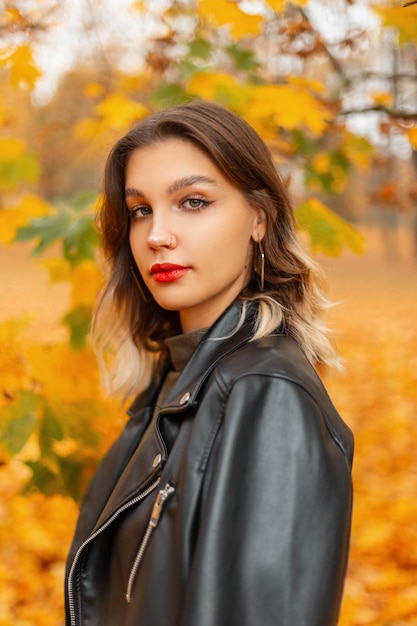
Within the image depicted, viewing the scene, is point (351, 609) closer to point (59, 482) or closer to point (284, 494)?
point (59, 482)

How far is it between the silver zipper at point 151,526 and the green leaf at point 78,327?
5.02 feet

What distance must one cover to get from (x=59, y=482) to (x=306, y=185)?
1951mm

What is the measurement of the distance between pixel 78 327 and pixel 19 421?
0.54 meters

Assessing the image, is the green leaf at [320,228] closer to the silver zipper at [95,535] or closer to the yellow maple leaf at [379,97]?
the yellow maple leaf at [379,97]

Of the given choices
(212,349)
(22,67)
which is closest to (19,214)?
(22,67)

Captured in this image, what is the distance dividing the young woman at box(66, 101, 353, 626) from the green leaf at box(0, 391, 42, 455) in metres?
0.52

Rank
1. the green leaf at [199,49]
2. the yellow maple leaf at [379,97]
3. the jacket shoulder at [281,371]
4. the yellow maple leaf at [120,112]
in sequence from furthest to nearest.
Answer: the yellow maple leaf at [379,97]
the green leaf at [199,49]
the yellow maple leaf at [120,112]
the jacket shoulder at [281,371]

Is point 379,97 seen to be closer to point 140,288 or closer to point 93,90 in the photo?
point 93,90

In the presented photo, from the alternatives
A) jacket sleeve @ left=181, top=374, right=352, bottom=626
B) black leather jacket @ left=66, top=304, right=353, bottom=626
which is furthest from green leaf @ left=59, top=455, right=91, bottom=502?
jacket sleeve @ left=181, top=374, right=352, bottom=626

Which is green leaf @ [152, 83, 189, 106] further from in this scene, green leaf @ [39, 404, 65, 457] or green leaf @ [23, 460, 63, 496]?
green leaf @ [23, 460, 63, 496]

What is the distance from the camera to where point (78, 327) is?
2910 millimetres

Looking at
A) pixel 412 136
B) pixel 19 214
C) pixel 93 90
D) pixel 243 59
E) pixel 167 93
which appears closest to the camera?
pixel 412 136

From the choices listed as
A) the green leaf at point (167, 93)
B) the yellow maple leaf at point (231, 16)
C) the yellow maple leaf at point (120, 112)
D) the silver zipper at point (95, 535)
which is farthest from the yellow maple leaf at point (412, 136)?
the silver zipper at point (95, 535)

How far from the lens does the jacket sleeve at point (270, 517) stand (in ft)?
3.93
